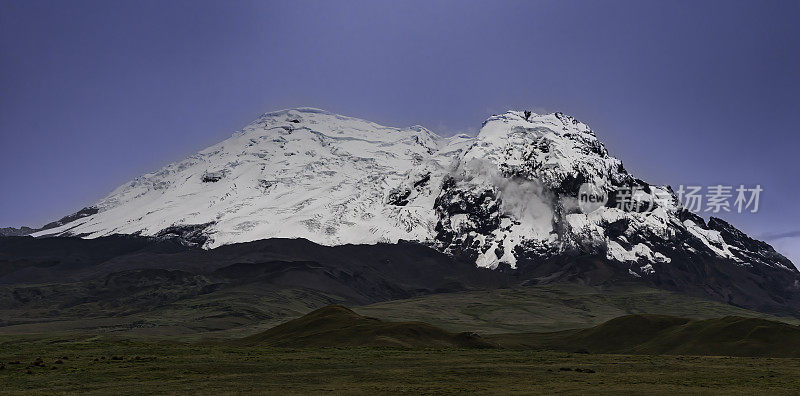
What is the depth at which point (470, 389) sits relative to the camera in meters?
65.4

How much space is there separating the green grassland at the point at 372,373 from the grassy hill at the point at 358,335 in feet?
81.3

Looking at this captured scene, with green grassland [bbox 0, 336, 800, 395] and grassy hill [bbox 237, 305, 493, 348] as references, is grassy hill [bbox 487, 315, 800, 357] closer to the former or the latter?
Result: grassy hill [bbox 237, 305, 493, 348]

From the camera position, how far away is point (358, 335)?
138 metres

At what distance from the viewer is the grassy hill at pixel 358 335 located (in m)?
132

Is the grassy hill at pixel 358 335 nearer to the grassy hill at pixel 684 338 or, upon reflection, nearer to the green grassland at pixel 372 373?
the grassy hill at pixel 684 338

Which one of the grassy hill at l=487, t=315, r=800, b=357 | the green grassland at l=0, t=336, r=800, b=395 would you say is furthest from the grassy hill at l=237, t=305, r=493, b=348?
the green grassland at l=0, t=336, r=800, b=395

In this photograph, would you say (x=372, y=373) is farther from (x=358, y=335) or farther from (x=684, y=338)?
(x=684, y=338)

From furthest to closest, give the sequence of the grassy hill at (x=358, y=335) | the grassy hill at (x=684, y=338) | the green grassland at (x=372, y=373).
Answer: the grassy hill at (x=358, y=335) < the grassy hill at (x=684, y=338) < the green grassland at (x=372, y=373)

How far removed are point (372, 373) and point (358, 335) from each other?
198 ft

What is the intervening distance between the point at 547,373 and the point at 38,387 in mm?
50251

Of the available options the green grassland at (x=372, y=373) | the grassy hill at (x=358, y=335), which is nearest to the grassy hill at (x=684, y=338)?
the grassy hill at (x=358, y=335)

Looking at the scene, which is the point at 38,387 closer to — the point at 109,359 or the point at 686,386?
the point at 109,359

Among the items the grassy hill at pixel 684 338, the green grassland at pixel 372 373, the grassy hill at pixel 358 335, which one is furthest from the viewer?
the grassy hill at pixel 358 335

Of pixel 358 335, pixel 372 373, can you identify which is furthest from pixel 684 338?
pixel 372 373
